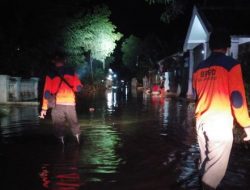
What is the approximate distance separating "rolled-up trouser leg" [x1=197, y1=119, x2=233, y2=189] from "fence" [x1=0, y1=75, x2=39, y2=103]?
65.9ft

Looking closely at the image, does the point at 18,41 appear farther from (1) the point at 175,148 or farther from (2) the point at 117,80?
(2) the point at 117,80

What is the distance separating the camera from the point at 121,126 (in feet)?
47.5

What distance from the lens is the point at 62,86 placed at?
32.8 feet

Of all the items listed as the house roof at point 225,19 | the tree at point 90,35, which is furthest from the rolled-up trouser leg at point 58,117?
the tree at point 90,35

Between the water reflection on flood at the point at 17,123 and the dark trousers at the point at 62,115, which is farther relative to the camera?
the water reflection on flood at the point at 17,123

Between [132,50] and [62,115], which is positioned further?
[132,50]

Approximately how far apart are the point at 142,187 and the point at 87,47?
36481 millimetres

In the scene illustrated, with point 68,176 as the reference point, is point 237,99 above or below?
above

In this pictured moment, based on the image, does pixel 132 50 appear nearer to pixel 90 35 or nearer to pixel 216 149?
pixel 90 35

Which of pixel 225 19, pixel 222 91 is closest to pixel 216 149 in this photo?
pixel 222 91

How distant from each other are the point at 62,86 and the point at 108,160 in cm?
215

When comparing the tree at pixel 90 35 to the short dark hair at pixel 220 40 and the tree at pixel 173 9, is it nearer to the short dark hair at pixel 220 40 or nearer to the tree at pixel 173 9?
the tree at pixel 173 9

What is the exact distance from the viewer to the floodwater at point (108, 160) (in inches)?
278

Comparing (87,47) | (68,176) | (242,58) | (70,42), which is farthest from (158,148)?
(87,47)
